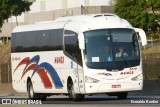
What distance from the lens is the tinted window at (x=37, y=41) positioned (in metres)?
39.2

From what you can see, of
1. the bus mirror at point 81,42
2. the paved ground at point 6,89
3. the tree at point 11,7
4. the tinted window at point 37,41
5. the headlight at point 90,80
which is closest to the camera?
the headlight at point 90,80

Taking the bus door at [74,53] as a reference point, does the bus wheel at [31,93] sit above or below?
below

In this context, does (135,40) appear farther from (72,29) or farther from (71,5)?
(71,5)

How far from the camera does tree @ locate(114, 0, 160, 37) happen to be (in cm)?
9412

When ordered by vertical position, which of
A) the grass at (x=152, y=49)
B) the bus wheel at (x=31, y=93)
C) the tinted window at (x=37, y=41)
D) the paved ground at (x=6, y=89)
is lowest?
the grass at (x=152, y=49)

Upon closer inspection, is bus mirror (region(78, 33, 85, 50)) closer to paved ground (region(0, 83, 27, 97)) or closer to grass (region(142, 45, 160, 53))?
paved ground (region(0, 83, 27, 97))

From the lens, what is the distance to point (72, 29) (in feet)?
123

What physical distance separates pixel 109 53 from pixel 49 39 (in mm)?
5367

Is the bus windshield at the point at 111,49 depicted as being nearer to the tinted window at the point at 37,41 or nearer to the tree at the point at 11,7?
the tinted window at the point at 37,41

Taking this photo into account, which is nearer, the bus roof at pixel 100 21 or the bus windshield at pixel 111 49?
the bus windshield at pixel 111 49

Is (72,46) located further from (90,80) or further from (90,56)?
(90,80)

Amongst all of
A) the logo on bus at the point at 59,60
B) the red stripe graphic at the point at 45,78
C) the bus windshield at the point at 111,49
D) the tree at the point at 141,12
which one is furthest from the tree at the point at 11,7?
the bus windshield at the point at 111,49

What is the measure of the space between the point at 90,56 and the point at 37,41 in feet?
20.6

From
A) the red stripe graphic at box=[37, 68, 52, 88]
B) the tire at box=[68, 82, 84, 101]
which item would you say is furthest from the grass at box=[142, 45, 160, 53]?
the tire at box=[68, 82, 84, 101]
